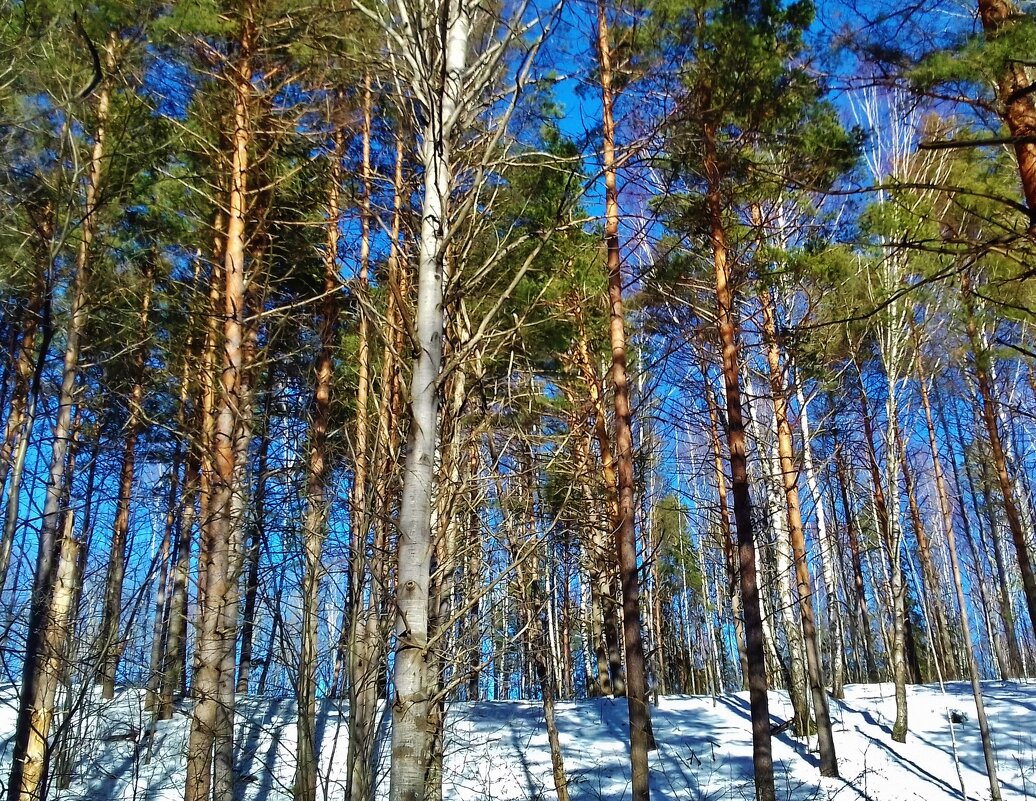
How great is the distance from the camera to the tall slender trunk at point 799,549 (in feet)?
26.6

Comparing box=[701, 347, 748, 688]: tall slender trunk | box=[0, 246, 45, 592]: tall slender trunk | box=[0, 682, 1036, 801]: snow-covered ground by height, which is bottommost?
box=[0, 682, 1036, 801]: snow-covered ground

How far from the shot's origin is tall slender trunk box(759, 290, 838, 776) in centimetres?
810

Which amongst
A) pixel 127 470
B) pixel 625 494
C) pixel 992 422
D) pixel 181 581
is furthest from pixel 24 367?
pixel 992 422

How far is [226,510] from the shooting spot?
20.3 feet

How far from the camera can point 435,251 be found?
2836 mm

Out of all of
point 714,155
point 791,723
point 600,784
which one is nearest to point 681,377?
point 714,155

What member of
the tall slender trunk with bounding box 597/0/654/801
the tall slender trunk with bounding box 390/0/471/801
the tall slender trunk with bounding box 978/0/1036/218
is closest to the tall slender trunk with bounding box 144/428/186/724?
the tall slender trunk with bounding box 597/0/654/801

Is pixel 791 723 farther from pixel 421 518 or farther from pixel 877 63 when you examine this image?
pixel 421 518

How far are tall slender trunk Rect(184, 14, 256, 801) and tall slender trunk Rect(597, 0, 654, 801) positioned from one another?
3.29 m

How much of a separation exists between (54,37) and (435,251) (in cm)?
418

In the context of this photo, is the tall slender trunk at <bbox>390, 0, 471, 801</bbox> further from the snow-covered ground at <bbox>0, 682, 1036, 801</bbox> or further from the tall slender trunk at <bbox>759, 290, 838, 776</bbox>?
the tall slender trunk at <bbox>759, 290, 838, 776</bbox>

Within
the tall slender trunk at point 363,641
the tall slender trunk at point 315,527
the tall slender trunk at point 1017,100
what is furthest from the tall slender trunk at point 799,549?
the tall slender trunk at point 363,641

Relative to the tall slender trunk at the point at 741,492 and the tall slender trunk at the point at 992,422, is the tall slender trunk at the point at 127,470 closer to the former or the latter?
the tall slender trunk at the point at 741,492

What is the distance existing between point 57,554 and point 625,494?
6.88 meters
